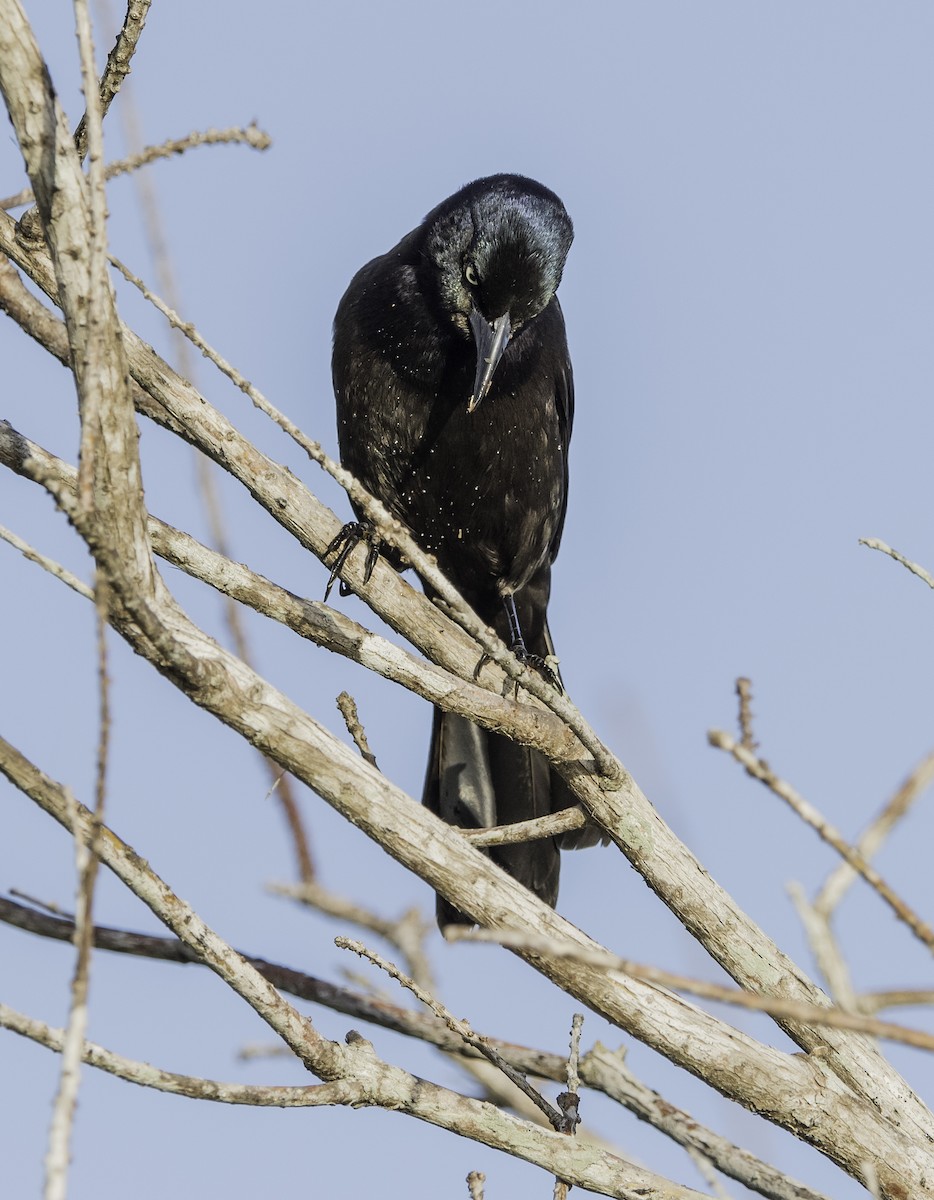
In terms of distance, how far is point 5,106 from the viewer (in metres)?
2.43

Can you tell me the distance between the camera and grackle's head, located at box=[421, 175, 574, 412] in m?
5.04

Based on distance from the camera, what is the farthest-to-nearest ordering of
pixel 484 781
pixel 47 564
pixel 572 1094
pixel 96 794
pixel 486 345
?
pixel 484 781 → pixel 486 345 → pixel 572 1094 → pixel 47 564 → pixel 96 794

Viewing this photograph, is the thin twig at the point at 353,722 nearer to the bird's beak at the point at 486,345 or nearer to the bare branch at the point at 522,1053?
the bare branch at the point at 522,1053

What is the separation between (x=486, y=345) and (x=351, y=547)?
1140 mm

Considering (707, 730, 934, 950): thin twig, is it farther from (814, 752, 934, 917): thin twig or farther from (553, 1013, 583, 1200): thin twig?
(553, 1013, 583, 1200): thin twig

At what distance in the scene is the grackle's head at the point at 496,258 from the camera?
198 inches

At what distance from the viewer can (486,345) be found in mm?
5039

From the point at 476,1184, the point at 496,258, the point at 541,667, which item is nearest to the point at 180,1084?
the point at 476,1184

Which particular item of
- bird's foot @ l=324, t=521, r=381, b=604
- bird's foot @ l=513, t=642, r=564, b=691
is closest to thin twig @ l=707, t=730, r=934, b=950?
bird's foot @ l=324, t=521, r=381, b=604

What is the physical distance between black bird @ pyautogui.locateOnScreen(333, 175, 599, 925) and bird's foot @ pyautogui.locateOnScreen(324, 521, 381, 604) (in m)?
0.78

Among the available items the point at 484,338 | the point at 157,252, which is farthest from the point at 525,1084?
the point at 484,338

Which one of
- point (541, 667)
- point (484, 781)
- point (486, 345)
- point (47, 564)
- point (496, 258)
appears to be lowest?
point (47, 564)

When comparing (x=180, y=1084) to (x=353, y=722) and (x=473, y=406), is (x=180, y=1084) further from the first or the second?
(x=473, y=406)

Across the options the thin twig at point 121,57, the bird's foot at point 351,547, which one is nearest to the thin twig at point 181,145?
the thin twig at point 121,57
